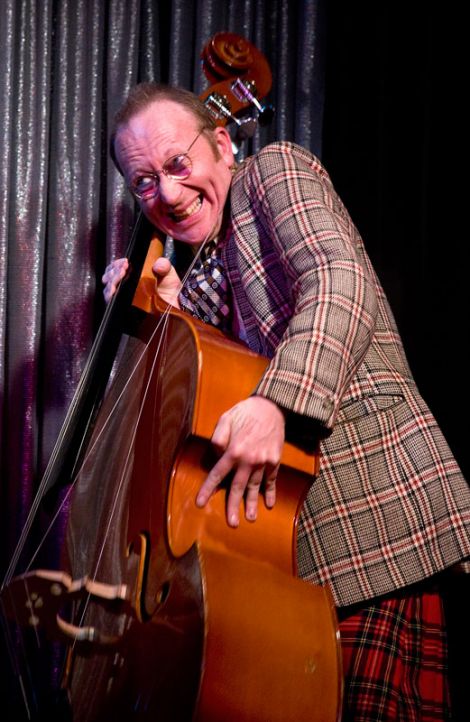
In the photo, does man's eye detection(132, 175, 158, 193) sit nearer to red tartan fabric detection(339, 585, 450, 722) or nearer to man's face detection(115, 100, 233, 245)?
man's face detection(115, 100, 233, 245)

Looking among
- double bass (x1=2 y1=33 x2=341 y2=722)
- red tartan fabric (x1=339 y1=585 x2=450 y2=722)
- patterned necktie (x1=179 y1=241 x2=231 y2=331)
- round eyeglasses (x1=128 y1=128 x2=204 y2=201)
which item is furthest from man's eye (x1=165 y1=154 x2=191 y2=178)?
red tartan fabric (x1=339 y1=585 x2=450 y2=722)

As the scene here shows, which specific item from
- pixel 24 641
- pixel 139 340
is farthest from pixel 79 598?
pixel 139 340

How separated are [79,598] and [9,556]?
66 centimetres

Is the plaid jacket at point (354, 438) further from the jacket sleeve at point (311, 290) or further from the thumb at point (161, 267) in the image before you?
the thumb at point (161, 267)

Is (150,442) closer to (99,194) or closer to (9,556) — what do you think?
(9,556)

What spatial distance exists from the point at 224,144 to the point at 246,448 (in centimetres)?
71

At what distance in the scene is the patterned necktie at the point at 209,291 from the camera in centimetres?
133

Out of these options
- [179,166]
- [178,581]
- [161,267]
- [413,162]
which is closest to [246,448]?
[178,581]

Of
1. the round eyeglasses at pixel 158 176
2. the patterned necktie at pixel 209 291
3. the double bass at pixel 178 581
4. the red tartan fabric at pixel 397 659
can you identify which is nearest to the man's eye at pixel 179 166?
the round eyeglasses at pixel 158 176

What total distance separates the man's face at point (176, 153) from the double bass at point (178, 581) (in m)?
0.19

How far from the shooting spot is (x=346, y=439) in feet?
3.53

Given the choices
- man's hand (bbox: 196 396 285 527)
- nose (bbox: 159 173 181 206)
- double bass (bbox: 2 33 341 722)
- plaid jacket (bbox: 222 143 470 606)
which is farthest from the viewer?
nose (bbox: 159 173 181 206)

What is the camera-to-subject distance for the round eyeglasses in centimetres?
129

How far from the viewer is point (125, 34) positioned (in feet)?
5.93
